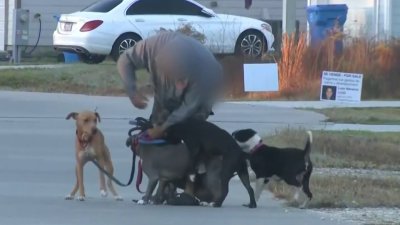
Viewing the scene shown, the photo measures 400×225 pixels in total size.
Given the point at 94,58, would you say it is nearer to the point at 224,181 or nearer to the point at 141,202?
the point at 141,202

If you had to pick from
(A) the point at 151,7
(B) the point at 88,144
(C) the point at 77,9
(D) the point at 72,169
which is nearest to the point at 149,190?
(B) the point at 88,144

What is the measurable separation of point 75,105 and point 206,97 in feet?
27.9

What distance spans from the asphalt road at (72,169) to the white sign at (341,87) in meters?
1.51

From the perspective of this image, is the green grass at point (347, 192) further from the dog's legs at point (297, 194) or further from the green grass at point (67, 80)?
the green grass at point (67, 80)

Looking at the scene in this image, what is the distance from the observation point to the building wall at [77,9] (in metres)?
32.6

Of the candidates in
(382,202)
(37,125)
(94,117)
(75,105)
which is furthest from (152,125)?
(75,105)

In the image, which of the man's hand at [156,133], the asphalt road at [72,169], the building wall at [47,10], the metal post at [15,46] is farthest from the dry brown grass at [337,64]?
the man's hand at [156,133]

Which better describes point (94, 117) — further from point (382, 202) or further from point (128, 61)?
point (382, 202)

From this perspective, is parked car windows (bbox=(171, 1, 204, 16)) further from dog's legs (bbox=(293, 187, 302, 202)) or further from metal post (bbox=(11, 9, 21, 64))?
dog's legs (bbox=(293, 187, 302, 202))

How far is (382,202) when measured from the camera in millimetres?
11055

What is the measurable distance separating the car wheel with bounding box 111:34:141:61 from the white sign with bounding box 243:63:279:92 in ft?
11.1

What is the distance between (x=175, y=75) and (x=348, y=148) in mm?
4736

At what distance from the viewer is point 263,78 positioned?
70.9 feet

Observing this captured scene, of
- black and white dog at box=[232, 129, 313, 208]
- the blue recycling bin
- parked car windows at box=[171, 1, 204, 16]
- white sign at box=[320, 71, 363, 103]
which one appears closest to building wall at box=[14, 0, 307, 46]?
the blue recycling bin
